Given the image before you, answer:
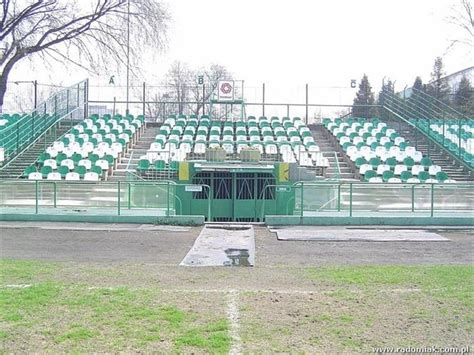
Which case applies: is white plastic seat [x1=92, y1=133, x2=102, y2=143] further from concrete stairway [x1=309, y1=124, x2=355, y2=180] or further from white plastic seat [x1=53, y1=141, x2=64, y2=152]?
concrete stairway [x1=309, y1=124, x2=355, y2=180]

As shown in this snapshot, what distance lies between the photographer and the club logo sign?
32688mm

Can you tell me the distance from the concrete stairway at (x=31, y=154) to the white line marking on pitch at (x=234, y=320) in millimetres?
18517

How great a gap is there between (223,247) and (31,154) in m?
17.6

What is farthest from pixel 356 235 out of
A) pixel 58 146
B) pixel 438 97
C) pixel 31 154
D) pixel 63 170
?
pixel 438 97

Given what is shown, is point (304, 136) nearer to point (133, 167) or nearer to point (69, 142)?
point (133, 167)

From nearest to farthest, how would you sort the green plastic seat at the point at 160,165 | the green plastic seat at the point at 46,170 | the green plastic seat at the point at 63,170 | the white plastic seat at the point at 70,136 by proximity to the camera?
1. the green plastic seat at the point at 160,165
2. the green plastic seat at the point at 63,170
3. the green plastic seat at the point at 46,170
4. the white plastic seat at the point at 70,136

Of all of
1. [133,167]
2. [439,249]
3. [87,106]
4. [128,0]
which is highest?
[128,0]

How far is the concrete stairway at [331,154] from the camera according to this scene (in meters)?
25.4

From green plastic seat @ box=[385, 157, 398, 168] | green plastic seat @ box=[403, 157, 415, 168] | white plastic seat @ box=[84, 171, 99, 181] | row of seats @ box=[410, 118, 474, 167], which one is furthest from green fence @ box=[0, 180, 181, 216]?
row of seats @ box=[410, 118, 474, 167]

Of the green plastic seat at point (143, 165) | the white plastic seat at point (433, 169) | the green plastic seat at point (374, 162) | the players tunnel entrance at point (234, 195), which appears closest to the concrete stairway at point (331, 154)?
the green plastic seat at point (374, 162)

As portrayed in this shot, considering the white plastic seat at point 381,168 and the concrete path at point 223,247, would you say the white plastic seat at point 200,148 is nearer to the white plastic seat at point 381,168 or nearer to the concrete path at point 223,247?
the white plastic seat at point 381,168

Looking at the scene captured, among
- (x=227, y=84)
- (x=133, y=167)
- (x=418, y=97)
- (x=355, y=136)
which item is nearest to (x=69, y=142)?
(x=133, y=167)

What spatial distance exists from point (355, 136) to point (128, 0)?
1570cm

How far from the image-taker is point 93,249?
11.8 m
